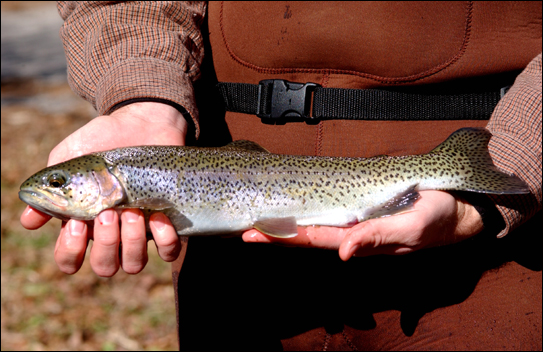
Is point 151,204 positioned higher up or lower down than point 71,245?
higher up

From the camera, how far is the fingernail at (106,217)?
2.15m

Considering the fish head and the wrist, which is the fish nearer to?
Result: the fish head

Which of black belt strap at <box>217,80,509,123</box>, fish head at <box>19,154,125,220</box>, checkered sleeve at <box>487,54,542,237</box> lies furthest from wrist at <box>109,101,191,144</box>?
checkered sleeve at <box>487,54,542,237</box>

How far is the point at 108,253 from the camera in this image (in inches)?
84.9

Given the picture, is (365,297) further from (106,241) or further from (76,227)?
(76,227)

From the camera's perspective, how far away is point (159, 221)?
2229 millimetres

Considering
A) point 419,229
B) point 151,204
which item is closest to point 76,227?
point 151,204

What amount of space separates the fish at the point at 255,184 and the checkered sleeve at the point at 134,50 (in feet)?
1.02

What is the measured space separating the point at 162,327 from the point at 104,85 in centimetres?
Result: 270

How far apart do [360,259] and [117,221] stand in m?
1.32

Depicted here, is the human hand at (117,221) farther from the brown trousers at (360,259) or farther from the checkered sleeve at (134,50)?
the brown trousers at (360,259)

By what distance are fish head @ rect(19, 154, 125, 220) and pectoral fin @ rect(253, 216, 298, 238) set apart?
71 cm

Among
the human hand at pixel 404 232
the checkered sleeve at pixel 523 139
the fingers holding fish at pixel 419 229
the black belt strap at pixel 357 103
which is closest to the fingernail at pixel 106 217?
the human hand at pixel 404 232

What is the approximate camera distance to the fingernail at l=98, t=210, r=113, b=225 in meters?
2.15
